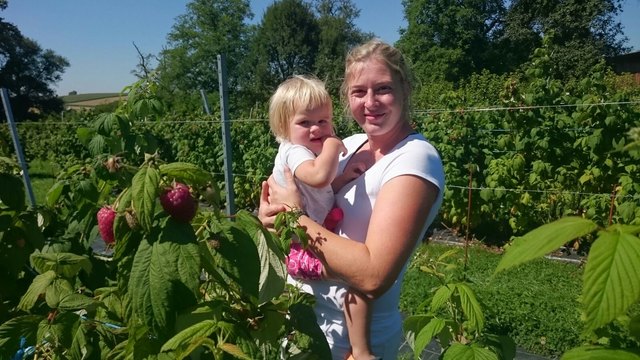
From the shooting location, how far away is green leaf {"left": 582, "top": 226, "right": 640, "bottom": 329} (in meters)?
0.56

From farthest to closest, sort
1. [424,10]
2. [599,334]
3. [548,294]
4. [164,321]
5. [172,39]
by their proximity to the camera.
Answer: [172,39] < [424,10] < [548,294] < [599,334] < [164,321]

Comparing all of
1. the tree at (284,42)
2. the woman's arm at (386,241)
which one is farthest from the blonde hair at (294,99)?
the tree at (284,42)

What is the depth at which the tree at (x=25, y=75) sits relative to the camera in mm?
36594

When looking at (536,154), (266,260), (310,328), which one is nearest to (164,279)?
(266,260)

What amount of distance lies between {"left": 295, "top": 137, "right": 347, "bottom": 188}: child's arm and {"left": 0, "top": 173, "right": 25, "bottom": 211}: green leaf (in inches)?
33.0

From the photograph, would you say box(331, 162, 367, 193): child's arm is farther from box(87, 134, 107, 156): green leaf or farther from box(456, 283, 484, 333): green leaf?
box(87, 134, 107, 156): green leaf

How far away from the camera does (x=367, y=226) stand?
1.56 meters

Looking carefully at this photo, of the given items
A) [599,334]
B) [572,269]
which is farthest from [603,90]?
[599,334]

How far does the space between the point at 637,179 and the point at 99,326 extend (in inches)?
225

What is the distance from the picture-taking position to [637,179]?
18.4ft

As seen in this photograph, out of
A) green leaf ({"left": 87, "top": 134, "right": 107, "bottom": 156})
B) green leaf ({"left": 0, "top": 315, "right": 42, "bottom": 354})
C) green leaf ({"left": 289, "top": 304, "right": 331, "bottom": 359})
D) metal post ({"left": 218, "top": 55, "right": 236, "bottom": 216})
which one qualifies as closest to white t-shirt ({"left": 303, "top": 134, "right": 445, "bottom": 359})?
green leaf ({"left": 289, "top": 304, "right": 331, "bottom": 359})

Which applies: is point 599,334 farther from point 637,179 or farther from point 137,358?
point 637,179

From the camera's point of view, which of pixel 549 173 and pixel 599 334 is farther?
pixel 549 173

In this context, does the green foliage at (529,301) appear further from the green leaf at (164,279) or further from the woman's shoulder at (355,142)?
the green leaf at (164,279)
